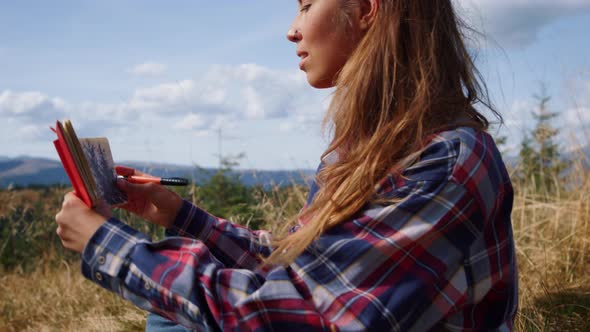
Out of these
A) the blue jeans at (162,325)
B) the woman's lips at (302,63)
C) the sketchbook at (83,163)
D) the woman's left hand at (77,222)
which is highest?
the woman's lips at (302,63)

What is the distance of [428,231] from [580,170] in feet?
9.03

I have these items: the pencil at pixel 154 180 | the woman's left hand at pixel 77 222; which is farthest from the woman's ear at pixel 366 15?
the woman's left hand at pixel 77 222

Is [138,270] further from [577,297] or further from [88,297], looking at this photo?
[88,297]

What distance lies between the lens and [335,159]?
1.45m

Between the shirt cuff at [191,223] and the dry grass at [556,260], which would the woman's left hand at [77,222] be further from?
Answer: the dry grass at [556,260]

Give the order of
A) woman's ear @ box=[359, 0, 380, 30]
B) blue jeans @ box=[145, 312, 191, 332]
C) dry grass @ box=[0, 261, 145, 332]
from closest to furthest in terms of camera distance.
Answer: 1. woman's ear @ box=[359, 0, 380, 30]
2. blue jeans @ box=[145, 312, 191, 332]
3. dry grass @ box=[0, 261, 145, 332]

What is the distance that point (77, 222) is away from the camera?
4.00ft

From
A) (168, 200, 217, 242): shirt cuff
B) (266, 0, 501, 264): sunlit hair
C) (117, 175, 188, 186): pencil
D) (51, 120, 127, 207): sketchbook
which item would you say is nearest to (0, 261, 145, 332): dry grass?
(168, 200, 217, 242): shirt cuff

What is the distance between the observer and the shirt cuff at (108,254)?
1.16m

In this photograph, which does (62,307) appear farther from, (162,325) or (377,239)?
(377,239)

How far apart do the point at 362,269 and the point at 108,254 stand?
0.48 meters

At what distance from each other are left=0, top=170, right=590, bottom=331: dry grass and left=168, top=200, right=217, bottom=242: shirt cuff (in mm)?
1204

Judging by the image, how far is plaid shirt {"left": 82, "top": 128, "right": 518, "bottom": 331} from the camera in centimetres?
114

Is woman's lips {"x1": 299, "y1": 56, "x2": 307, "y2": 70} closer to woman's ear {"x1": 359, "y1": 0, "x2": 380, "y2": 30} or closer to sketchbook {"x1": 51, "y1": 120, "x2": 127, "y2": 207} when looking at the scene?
woman's ear {"x1": 359, "y1": 0, "x2": 380, "y2": 30}
